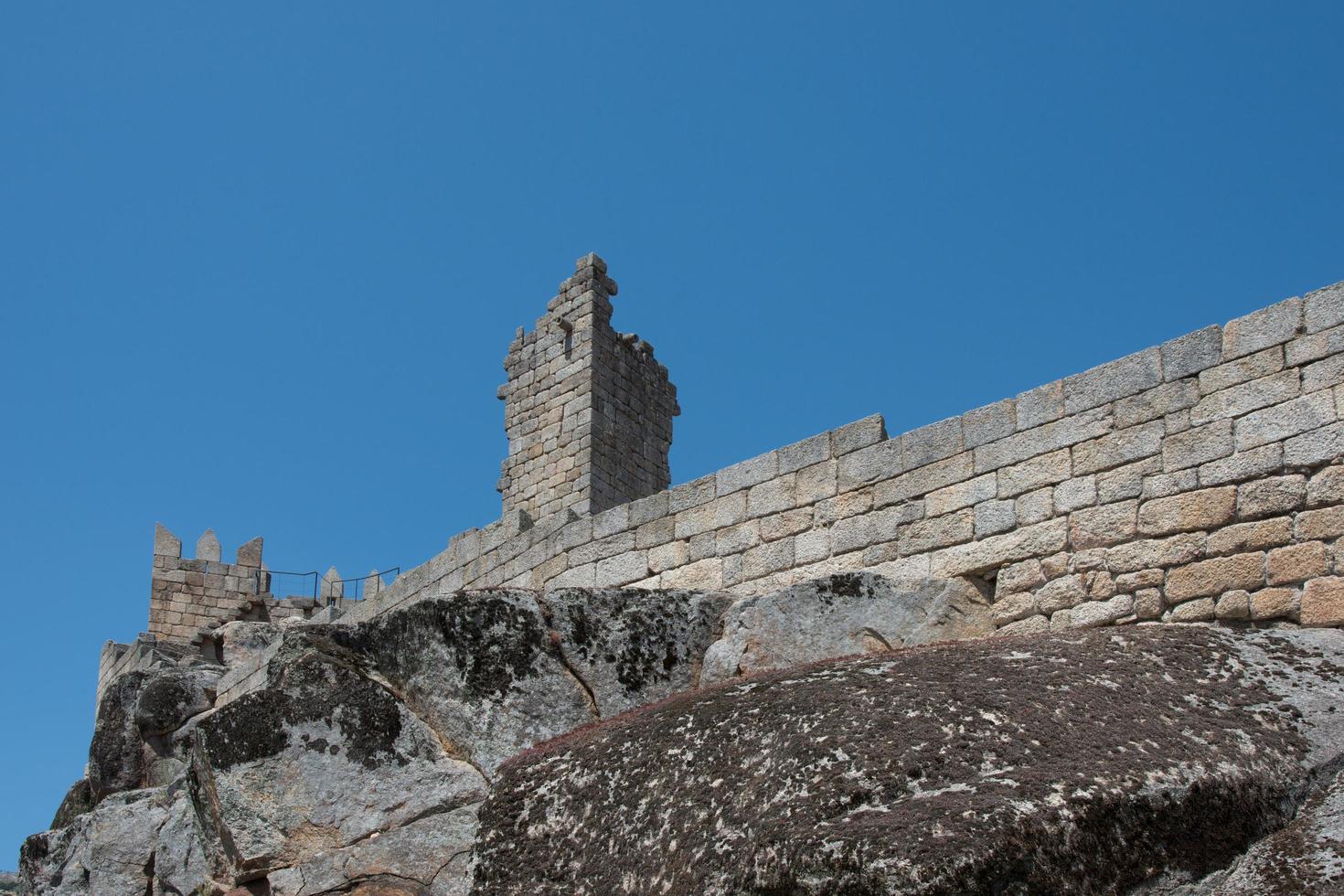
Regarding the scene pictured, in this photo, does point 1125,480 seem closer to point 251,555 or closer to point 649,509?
point 649,509

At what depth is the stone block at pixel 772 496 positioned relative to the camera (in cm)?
1138

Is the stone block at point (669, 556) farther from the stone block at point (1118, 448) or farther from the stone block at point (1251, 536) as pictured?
the stone block at point (1251, 536)

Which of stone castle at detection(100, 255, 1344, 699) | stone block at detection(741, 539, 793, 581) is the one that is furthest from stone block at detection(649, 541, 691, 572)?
stone block at detection(741, 539, 793, 581)

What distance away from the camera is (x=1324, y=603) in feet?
27.7

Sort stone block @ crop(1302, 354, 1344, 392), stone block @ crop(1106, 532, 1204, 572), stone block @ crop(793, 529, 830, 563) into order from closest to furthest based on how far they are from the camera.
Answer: stone block @ crop(1302, 354, 1344, 392) < stone block @ crop(1106, 532, 1204, 572) < stone block @ crop(793, 529, 830, 563)

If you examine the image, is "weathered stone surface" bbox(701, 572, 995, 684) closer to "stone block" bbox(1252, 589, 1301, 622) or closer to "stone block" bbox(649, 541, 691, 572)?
"stone block" bbox(1252, 589, 1301, 622)

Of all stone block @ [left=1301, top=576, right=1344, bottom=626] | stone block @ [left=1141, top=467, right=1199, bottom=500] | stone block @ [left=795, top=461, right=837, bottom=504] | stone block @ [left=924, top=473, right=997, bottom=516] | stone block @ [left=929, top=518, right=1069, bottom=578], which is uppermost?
stone block @ [left=795, top=461, right=837, bottom=504]

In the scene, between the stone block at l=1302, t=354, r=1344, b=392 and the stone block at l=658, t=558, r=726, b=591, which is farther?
the stone block at l=658, t=558, r=726, b=591

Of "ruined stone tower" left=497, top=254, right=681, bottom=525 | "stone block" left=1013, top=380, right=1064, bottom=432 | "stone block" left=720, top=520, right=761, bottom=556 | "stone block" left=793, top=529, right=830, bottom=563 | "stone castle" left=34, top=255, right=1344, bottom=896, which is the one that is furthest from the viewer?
"ruined stone tower" left=497, top=254, right=681, bottom=525

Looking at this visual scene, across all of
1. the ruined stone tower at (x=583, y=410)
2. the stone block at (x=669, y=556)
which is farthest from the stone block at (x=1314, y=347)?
the ruined stone tower at (x=583, y=410)

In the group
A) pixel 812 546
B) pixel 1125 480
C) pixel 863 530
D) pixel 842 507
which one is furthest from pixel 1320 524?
pixel 812 546

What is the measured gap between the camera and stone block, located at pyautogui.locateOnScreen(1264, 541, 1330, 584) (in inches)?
336

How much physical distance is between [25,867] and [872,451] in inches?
273

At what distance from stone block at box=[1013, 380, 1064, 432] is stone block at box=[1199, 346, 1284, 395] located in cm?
94
